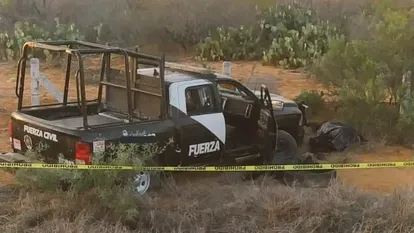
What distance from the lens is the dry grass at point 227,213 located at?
6.80 metres

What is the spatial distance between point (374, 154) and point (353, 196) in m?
3.78

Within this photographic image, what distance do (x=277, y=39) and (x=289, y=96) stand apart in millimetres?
6345

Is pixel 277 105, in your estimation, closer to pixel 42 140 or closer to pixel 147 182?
pixel 147 182

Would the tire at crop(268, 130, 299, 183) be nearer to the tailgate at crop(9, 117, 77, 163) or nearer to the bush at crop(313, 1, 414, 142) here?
the bush at crop(313, 1, 414, 142)

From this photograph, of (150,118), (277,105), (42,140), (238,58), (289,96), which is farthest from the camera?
(238,58)

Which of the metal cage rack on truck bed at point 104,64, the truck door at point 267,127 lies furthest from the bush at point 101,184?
the truck door at point 267,127

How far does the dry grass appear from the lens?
6805 mm

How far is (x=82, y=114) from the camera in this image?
A: 342 inches

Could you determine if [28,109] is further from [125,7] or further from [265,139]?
[125,7]

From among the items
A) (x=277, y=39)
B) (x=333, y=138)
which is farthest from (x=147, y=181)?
(x=277, y=39)

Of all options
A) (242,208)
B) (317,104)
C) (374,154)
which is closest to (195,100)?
(242,208)

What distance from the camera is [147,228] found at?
6.92 meters

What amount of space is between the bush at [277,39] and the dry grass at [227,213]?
39.4ft

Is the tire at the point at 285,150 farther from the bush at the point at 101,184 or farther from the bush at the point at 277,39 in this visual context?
the bush at the point at 277,39
